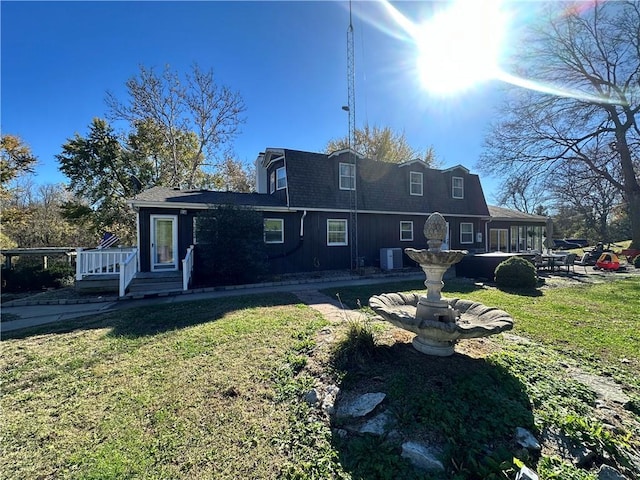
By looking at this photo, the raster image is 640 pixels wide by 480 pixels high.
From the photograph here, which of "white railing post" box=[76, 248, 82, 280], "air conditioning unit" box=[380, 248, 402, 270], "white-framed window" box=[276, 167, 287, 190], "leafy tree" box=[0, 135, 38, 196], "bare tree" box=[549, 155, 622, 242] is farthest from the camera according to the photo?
"bare tree" box=[549, 155, 622, 242]

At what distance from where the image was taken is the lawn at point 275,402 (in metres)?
2.25

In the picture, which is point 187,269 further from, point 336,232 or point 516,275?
point 516,275

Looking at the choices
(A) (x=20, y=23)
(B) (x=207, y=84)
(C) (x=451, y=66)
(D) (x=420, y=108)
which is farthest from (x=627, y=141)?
(A) (x=20, y=23)

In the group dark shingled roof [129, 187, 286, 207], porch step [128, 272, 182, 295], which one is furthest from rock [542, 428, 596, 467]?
dark shingled roof [129, 187, 286, 207]

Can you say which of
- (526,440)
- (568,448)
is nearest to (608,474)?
(568,448)

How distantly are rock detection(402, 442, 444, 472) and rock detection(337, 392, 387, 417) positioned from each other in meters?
0.45

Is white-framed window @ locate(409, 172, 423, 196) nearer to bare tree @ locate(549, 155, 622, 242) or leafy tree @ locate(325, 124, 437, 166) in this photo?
leafy tree @ locate(325, 124, 437, 166)

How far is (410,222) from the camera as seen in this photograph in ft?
49.3

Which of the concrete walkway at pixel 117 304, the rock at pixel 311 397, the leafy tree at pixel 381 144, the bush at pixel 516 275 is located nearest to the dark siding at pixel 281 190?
the concrete walkway at pixel 117 304

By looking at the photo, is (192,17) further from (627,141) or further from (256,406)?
(627,141)

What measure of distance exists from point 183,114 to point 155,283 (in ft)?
52.9

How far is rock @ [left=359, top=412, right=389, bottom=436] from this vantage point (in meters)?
2.50

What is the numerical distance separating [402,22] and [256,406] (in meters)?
10.9

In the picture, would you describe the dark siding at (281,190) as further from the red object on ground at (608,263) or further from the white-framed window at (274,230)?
the red object on ground at (608,263)
